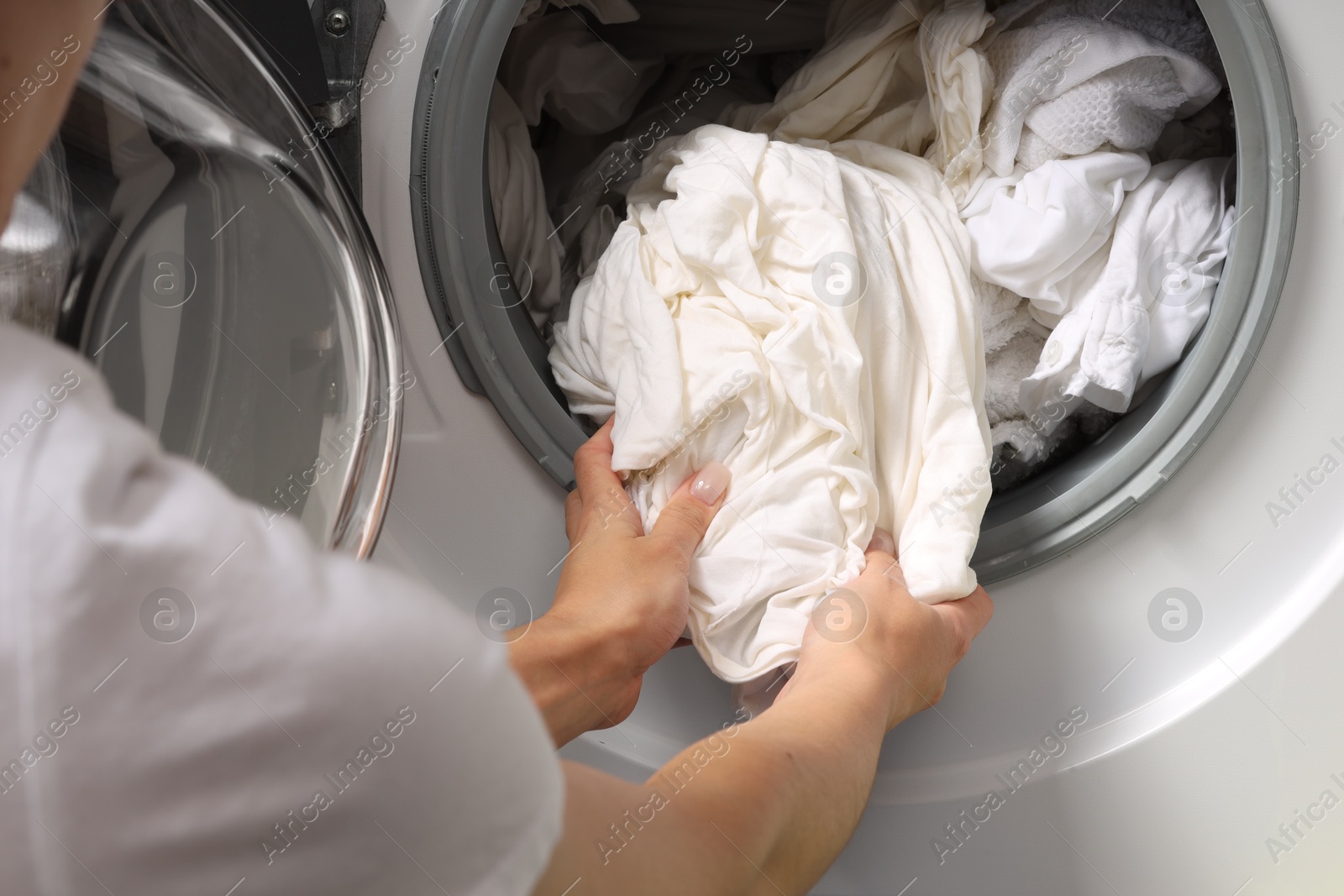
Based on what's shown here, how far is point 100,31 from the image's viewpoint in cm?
47

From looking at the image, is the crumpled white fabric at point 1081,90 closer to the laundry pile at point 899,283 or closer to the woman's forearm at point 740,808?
the laundry pile at point 899,283

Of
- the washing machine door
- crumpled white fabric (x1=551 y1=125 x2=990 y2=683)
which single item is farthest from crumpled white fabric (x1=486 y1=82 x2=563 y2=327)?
the washing machine door

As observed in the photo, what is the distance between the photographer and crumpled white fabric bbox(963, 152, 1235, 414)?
0.72m

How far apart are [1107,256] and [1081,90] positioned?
5.7 inches

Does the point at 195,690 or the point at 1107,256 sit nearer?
the point at 195,690

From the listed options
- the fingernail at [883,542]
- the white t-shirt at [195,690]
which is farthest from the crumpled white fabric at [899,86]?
the white t-shirt at [195,690]

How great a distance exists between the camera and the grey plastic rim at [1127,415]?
61 centimetres

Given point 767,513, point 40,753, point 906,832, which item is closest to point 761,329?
point 767,513

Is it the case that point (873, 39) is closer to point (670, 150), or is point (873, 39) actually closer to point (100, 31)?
point (670, 150)

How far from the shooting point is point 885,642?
0.64 metres

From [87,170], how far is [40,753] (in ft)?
1.20

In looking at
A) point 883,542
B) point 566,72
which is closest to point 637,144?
point 566,72

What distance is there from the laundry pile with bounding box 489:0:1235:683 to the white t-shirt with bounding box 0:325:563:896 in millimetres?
421

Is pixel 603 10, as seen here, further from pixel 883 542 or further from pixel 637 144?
pixel 883 542
